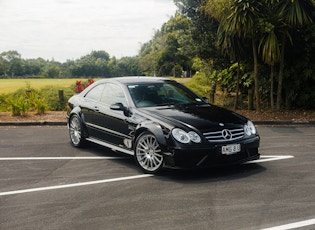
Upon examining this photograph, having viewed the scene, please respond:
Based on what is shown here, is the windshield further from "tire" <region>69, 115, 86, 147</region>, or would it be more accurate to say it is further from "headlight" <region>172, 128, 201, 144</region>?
"tire" <region>69, 115, 86, 147</region>

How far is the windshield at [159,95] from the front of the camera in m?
7.23

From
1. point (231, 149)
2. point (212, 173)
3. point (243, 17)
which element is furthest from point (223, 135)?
point (243, 17)

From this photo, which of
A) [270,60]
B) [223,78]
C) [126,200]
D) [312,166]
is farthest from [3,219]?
[223,78]

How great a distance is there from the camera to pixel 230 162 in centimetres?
614

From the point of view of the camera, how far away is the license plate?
19.8 feet

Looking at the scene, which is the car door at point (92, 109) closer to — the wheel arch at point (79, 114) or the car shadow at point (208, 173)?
the wheel arch at point (79, 114)

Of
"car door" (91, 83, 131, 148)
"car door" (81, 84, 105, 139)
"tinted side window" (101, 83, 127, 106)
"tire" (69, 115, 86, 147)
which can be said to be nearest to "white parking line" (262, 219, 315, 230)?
"car door" (91, 83, 131, 148)

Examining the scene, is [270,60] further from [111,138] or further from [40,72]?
[40,72]

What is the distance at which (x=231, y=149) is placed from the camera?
6.10 meters

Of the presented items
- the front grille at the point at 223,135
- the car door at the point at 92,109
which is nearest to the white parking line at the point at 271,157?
the front grille at the point at 223,135

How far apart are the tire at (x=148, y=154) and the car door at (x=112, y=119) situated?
410mm

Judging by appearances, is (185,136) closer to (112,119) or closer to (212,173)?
(212,173)

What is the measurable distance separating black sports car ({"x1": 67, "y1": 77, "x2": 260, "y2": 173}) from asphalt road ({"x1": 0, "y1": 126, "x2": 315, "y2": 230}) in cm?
31

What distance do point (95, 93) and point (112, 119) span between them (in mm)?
1194
